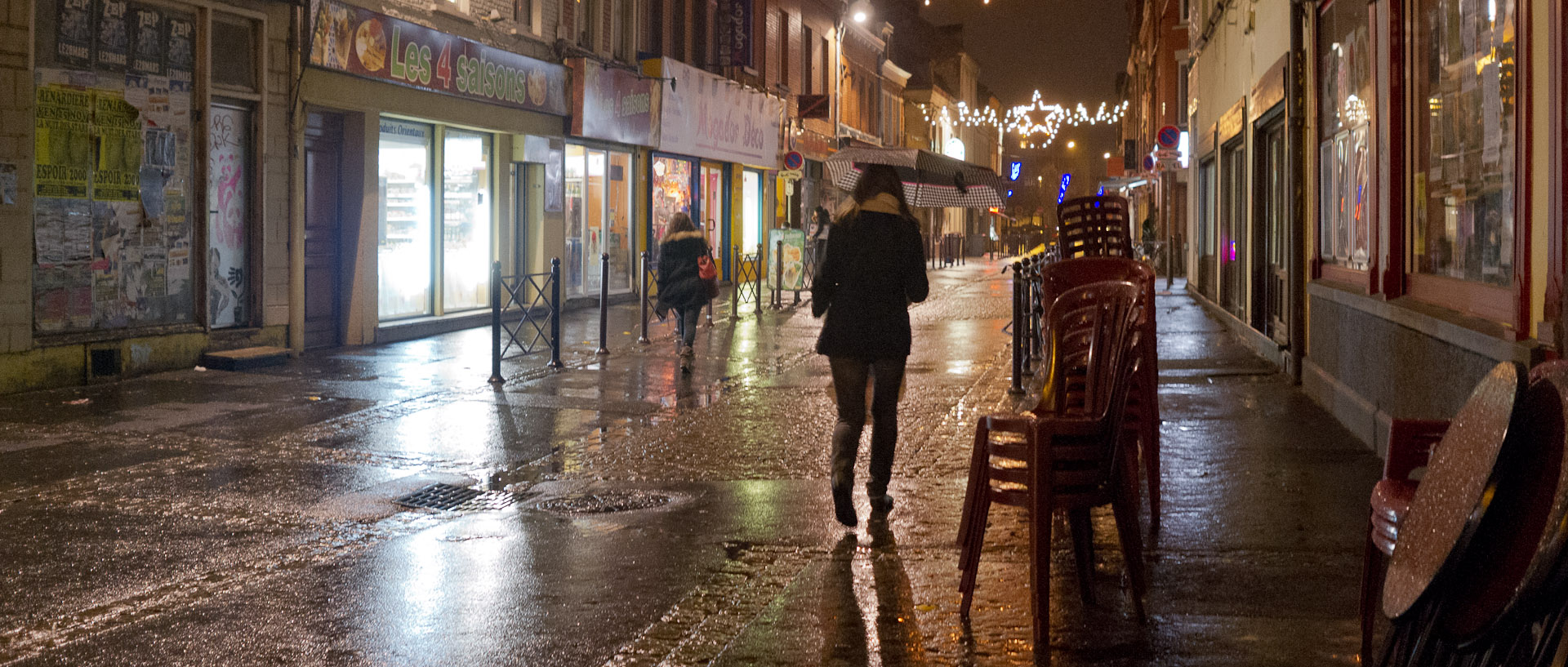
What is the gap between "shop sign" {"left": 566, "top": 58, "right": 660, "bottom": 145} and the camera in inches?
810

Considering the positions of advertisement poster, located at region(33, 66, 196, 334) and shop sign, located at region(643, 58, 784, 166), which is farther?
shop sign, located at region(643, 58, 784, 166)

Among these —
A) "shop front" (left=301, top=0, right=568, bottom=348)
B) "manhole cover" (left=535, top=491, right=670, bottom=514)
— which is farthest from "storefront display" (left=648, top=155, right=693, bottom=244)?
"manhole cover" (left=535, top=491, right=670, bottom=514)

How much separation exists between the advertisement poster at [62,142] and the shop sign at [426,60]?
2838mm

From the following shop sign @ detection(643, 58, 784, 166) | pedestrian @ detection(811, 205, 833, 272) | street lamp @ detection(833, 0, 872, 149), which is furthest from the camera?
street lamp @ detection(833, 0, 872, 149)

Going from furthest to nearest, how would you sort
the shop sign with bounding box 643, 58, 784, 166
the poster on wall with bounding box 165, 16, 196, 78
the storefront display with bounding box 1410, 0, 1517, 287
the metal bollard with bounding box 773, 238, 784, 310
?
the shop sign with bounding box 643, 58, 784, 166, the metal bollard with bounding box 773, 238, 784, 310, the poster on wall with bounding box 165, 16, 196, 78, the storefront display with bounding box 1410, 0, 1517, 287

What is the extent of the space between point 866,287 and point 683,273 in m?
7.49

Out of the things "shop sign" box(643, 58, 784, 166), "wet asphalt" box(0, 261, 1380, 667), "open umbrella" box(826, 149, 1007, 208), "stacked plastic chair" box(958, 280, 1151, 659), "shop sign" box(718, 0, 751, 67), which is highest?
"shop sign" box(718, 0, 751, 67)

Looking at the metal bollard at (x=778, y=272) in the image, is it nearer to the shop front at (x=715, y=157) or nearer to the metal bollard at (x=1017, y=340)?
the shop front at (x=715, y=157)

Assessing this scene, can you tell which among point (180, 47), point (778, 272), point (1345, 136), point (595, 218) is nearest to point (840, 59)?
point (778, 272)

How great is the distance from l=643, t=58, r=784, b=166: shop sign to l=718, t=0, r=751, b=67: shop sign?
1.60 feet

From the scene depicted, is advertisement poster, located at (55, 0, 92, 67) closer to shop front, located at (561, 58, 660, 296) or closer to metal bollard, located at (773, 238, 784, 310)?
shop front, located at (561, 58, 660, 296)

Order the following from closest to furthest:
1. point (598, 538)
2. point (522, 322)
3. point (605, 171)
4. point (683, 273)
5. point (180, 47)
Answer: point (598, 538), point (180, 47), point (683, 273), point (522, 322), point (605, 171)

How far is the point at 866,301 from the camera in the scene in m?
6.34

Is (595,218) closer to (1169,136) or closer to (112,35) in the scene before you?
(1169,136)
